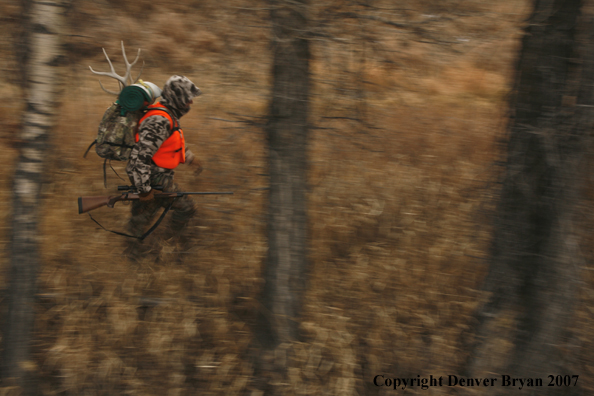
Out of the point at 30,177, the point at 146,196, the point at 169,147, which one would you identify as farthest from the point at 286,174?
the point at 30,177

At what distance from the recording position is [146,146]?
4355 millimetres

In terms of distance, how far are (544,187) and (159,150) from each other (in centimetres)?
387

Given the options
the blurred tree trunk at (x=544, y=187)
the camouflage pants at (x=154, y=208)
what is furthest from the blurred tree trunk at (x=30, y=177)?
the blurred tree trunk at (x=544, y=187)

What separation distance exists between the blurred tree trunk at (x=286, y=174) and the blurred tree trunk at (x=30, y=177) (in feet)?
6.16

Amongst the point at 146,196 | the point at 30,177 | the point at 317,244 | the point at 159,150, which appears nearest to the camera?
the point at 30,177

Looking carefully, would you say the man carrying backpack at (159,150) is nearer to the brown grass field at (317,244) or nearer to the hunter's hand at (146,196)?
the hunter's hand at (146,196)

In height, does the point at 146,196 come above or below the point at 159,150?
below

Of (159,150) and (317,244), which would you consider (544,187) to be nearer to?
(317,244)

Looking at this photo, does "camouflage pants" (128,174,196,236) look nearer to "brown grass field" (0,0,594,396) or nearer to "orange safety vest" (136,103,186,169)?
"orange safety vest" (136,103,186,169)

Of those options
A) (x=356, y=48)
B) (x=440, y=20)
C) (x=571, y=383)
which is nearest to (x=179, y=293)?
(x=356, y=48)

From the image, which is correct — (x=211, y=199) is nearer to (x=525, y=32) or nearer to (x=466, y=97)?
(x=525, y=32)

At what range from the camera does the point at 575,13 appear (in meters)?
3.42

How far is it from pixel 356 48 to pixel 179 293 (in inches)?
134

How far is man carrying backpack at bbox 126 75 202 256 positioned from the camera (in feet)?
14.3
